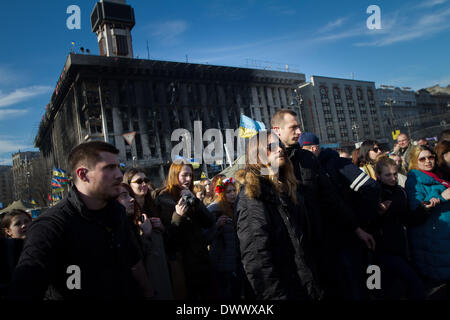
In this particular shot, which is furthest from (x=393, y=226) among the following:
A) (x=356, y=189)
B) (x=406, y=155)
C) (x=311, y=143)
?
(x=406, y=155)

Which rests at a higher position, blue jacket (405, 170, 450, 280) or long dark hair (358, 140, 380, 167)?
long dark hair (358, 140, 380, 167)

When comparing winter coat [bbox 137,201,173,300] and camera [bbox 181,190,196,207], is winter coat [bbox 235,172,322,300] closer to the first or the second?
camera [bbox 181,190,196,207]

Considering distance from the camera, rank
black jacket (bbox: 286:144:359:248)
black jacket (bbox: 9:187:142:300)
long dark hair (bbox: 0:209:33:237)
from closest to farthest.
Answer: black jacket (bbox: 9:187:142:300)
black jacket (bbox: 286:144:359:248)
long dark hair (bbox: 0:209:33:237)

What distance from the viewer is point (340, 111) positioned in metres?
64.6

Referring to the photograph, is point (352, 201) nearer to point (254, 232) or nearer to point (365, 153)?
point (254, 232)

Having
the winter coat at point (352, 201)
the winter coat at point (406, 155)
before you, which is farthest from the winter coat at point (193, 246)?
the winter coat at point (406, 155)

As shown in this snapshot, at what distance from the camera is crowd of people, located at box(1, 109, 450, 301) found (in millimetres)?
2094

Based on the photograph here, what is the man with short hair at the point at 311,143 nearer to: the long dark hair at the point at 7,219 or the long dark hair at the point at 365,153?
the long dark hair at the point at 365,153

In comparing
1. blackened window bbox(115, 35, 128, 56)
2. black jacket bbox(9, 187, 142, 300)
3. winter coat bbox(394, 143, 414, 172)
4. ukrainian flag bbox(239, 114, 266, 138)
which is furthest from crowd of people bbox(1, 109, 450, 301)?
blackened window bbox(115, 35, 128, 56)

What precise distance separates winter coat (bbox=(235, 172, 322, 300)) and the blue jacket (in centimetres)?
207

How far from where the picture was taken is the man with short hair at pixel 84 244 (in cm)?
186

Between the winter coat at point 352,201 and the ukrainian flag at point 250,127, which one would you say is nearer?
the winter coat at point 352,201

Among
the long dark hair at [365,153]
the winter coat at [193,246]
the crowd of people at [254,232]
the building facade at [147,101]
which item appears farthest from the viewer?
the building facade at [147,101]
